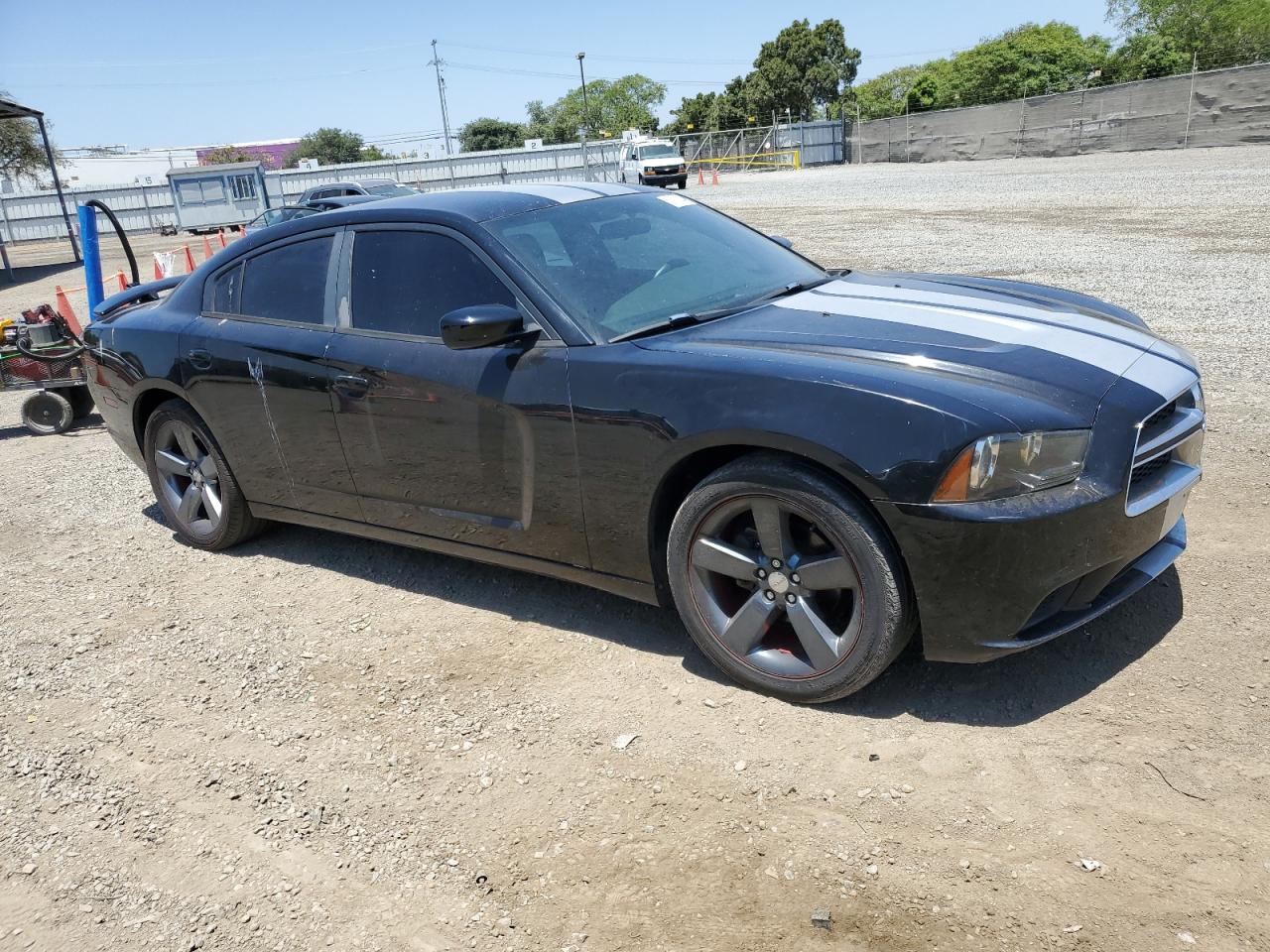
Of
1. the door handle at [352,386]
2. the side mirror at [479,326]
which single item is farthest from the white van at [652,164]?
the side mirror at [479,326]

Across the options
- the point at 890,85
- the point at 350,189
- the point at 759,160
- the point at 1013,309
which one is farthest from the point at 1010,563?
the point at 890,85

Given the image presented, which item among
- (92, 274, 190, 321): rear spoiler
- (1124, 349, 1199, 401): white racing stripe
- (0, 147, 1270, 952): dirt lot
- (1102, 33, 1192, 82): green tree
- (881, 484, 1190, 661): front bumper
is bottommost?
(0, 147, 1270, 952): dirt lot

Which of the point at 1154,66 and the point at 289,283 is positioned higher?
the point at 1154,66

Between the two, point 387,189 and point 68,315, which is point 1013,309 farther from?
point 387,189

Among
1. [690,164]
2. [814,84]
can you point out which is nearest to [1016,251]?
[690,164]

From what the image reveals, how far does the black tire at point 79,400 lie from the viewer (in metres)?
8.09

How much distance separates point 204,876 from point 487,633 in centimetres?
148

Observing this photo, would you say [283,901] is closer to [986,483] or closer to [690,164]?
[986,483]

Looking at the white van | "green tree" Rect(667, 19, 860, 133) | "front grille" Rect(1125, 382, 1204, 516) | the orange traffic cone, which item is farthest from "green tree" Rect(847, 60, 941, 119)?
"front grille" Rect(1125, 382, 1204, 516)

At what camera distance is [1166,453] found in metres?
3.09

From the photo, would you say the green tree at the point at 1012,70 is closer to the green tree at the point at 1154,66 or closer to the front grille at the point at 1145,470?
the green tree at the point at 1154,66

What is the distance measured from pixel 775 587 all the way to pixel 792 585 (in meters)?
0.06

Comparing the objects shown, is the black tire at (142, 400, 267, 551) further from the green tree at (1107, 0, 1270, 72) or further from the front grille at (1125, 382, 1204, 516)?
the green tree at (1107, 0, 1270, 72)

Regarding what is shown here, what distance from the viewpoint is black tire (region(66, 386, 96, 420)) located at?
26.6 ft
